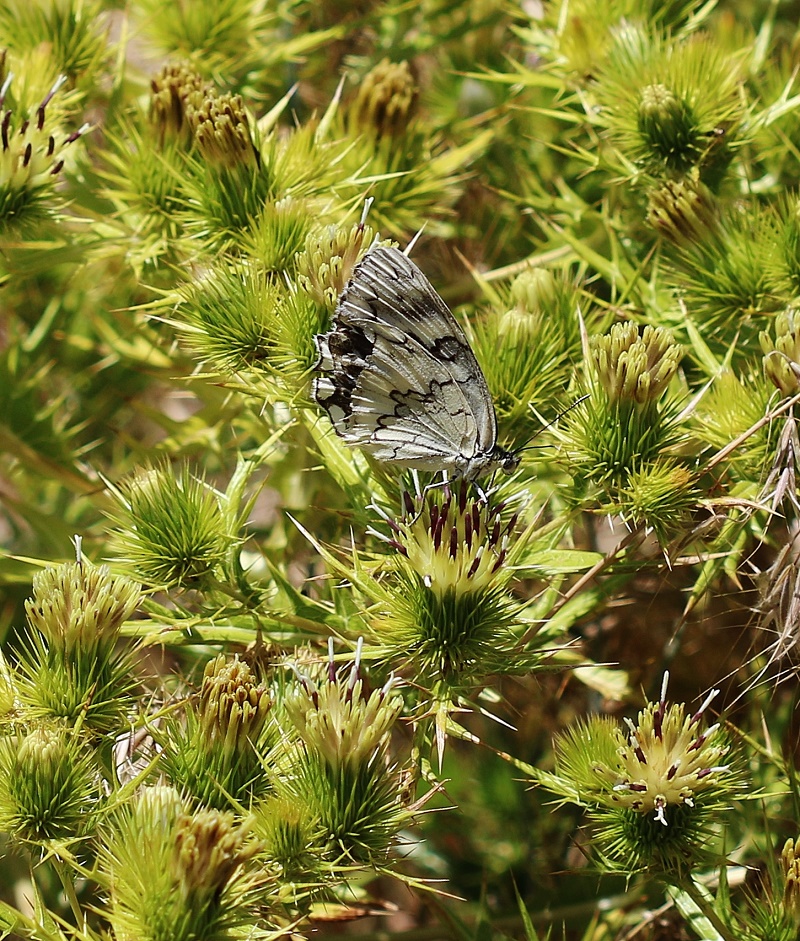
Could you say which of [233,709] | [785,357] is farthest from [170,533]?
[785,357]

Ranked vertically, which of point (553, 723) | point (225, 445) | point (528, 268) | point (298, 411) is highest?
point (528, 268)

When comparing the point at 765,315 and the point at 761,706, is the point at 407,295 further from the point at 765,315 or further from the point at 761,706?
the point at 761,706

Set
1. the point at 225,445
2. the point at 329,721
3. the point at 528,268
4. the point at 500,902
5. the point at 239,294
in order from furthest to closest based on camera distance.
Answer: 1. the point at 500,902
2. the point at 225,445
3. the point at 528,268
4. the point at 239,294
5. the point at 329,721

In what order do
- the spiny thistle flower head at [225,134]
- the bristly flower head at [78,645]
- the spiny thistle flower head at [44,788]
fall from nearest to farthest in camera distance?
the spiny thistle flower head at [44,788] → the bristly flower head at [78,645] → the spiny thistle flower head at [225,134]

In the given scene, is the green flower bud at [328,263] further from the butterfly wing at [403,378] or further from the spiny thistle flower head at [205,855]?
the spiny thistle flower head at [205,855]

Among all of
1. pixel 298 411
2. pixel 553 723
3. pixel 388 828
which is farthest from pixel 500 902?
pixel 298 411

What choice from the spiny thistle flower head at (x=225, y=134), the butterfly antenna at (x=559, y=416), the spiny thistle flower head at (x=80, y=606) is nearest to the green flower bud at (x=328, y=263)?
the spiny thistle flower head at (x=225, y=134)
